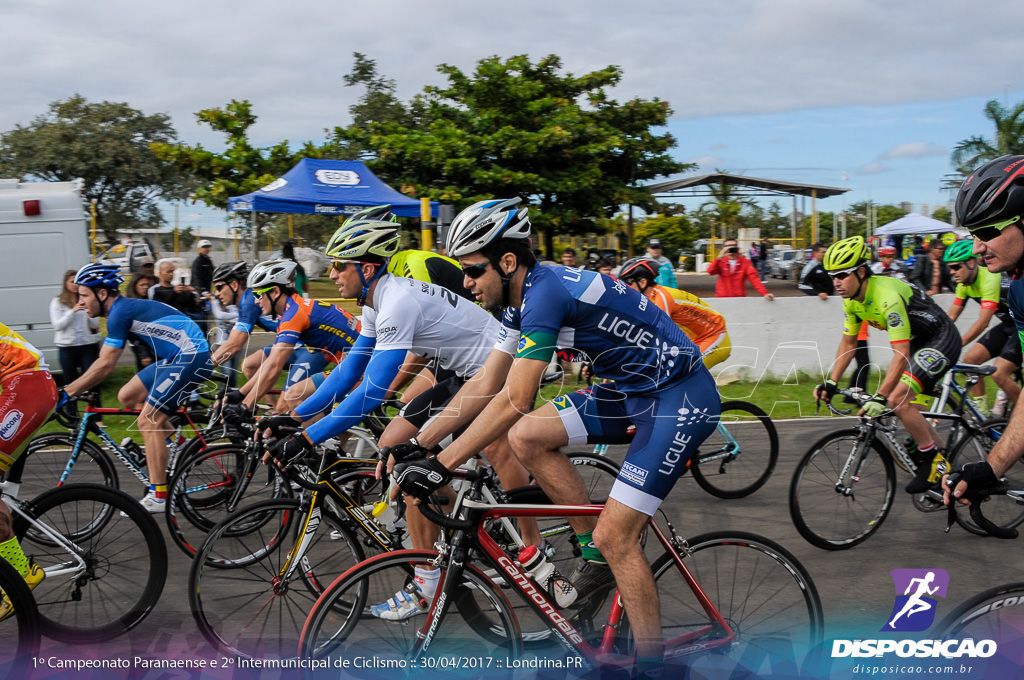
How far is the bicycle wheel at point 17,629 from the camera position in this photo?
3.35 m

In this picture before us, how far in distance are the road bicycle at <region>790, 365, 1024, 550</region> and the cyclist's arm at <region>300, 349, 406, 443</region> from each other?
2.83 metres

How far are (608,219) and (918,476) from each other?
57.7 ft

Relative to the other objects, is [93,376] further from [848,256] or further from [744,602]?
[848,256]

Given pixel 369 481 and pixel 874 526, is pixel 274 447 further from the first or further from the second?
pixel 874 526

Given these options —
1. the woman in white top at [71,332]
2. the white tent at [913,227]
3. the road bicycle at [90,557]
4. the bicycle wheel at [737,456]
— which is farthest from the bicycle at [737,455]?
the white tent at [913,227]

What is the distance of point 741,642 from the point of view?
3564mm

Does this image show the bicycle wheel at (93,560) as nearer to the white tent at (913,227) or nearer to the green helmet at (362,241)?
the green helmet at (362,241)

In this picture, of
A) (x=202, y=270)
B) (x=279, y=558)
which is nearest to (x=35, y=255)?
(x=202, y=270)

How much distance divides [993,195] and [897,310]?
2.82 metres

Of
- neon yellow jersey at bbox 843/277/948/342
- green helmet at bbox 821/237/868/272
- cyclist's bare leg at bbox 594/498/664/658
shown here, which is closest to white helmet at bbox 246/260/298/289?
cyclist's bare leg at bbox 594/498/664/658

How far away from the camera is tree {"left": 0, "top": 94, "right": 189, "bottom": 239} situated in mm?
29750

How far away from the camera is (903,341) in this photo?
566cm

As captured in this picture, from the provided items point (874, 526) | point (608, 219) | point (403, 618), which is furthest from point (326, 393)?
point (608, 219)

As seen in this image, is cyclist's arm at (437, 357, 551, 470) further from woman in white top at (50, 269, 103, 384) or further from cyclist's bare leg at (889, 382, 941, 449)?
woman in white top at (50, 269, 103, 384)
